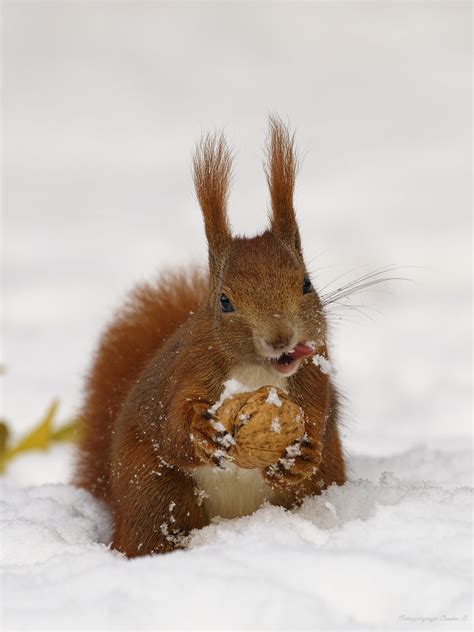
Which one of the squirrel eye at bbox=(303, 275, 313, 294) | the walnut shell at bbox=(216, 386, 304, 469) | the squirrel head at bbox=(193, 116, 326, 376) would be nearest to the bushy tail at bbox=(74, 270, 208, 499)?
the squirrel head at bbox=(193, 116, 326, 376)

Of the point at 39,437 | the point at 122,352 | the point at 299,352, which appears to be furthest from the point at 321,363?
the point at 39,437

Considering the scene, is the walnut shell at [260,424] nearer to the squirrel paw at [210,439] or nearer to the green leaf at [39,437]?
the squirrel paw at [210,439]

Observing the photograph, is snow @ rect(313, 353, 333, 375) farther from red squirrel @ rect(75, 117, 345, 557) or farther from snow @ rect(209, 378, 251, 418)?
snow @ rect(209, 378, 251, 418)

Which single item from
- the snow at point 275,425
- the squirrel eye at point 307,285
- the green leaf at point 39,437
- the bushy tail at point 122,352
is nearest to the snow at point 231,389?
the snow at point 275,425

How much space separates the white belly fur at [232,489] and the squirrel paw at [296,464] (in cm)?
7

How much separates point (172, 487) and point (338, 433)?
45cm

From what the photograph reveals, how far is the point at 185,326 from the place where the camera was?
2256 millimetres

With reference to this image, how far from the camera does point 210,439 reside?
186cm

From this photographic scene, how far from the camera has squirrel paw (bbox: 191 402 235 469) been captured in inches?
72.7

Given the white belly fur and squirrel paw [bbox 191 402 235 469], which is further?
the white belly fur

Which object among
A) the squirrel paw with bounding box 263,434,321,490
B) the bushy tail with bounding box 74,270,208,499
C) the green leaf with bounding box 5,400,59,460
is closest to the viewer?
the squirrel paw with bounding box 263,434,321,490

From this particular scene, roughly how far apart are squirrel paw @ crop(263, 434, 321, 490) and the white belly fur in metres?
0.07

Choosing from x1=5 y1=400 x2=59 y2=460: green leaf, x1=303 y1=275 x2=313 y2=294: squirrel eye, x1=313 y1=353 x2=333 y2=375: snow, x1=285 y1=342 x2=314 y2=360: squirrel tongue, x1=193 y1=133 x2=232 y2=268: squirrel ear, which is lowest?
x1=5 y1=400 x2=59 y2=460: green leaf

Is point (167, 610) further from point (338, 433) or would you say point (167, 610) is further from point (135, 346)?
point (135, 346)
